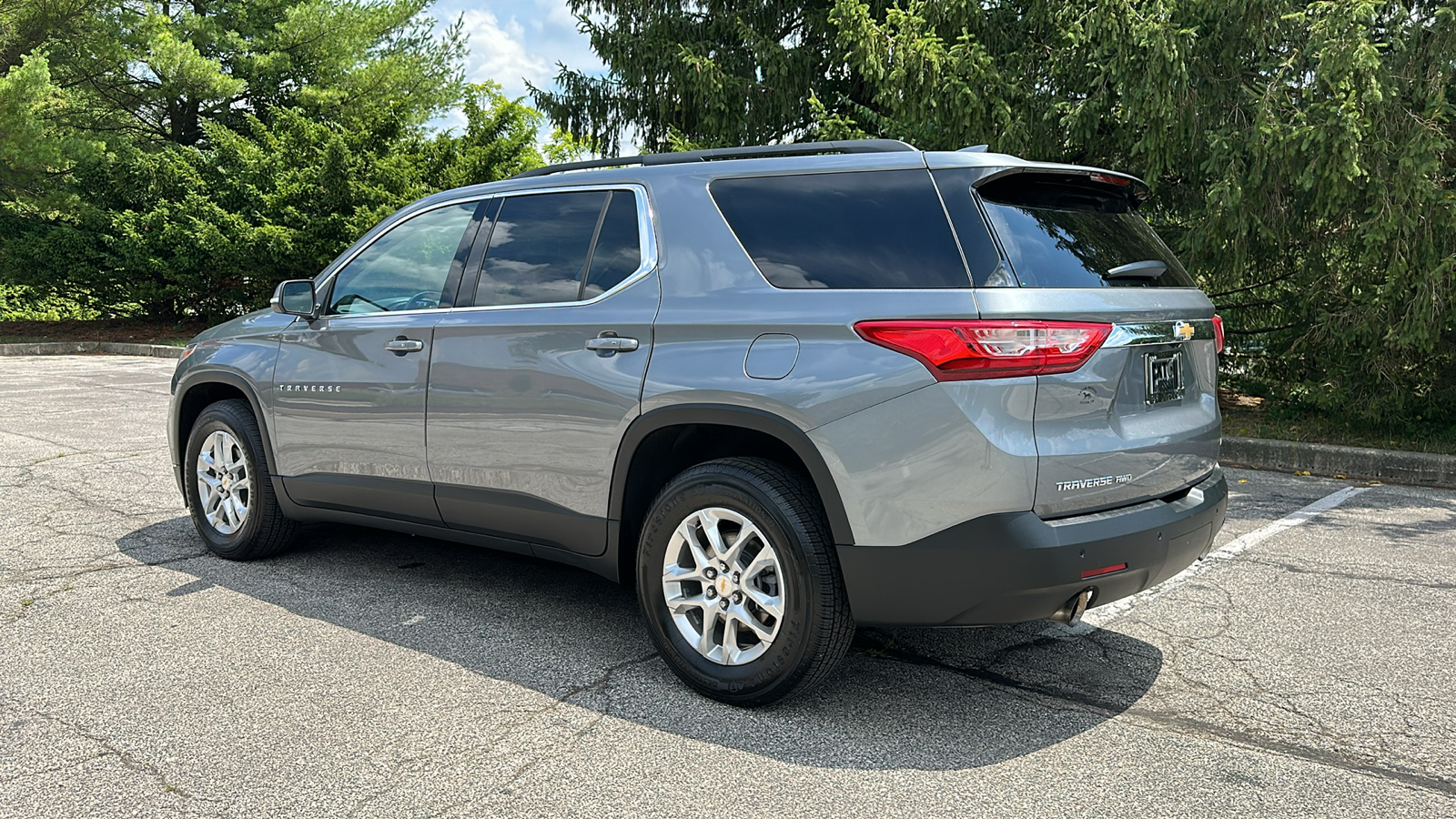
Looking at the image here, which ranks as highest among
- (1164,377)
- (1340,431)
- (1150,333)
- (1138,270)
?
(1138,270)

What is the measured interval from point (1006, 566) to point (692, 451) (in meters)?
1.25

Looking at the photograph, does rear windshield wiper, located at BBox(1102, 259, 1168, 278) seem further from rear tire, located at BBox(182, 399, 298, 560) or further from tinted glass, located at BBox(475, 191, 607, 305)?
rear tire, located at BBox(182, 399, 298, 560)

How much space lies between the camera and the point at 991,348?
10.6 feet

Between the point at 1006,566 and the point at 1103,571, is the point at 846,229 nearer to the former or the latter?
the point at 1006,566

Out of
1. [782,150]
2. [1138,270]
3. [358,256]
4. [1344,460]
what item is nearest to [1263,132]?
[1344,460]

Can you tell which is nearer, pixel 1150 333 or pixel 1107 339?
pixel 1107 339

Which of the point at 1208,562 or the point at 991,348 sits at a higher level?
the point at 991,348

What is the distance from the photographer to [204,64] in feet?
72.6

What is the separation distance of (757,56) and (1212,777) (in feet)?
39.7

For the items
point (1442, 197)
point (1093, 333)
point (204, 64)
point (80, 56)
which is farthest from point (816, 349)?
point (80, 56)

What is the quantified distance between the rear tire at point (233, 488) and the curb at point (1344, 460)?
261 inches

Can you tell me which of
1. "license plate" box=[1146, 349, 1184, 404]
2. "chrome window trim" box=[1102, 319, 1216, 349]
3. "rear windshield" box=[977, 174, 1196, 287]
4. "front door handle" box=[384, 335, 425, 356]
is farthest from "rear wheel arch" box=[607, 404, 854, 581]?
"front door handle" box=[384, 335, 425, 356]

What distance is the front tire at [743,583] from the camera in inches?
137

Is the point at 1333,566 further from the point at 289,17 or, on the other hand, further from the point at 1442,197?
the point at 289,17
